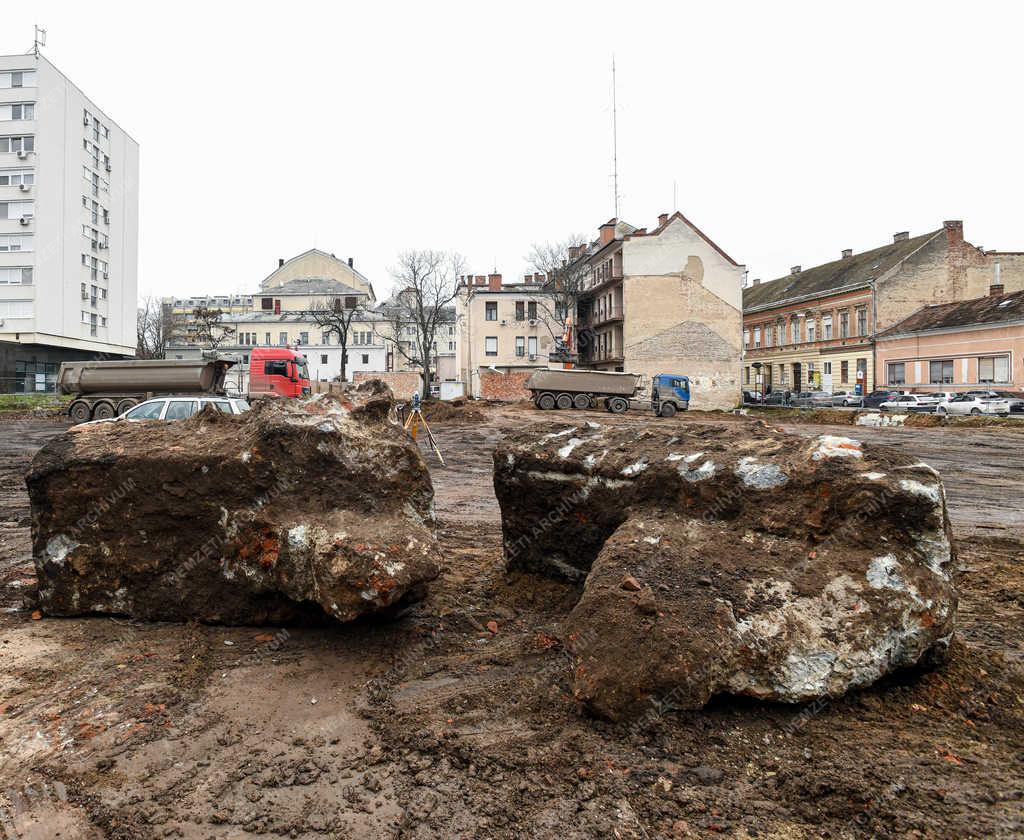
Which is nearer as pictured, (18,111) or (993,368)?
(993,368)

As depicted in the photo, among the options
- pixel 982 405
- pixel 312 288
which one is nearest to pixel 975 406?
pixel 982 405

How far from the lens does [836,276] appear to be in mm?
50500

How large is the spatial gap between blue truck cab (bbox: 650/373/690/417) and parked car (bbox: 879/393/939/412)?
35.1ft

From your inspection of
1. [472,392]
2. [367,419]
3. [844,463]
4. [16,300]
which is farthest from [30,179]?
[844,463]

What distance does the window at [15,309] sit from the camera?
4200 centimetres

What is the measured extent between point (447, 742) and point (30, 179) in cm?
5215

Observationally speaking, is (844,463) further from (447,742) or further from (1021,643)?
(447,742)

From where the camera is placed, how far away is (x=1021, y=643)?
4160 millimetres

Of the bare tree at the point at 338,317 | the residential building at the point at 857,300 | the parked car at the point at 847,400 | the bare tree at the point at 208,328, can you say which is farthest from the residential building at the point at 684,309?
the bare tree at the point at 208,328

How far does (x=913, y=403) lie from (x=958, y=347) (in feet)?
25.4

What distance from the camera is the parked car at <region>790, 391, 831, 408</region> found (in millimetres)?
41912

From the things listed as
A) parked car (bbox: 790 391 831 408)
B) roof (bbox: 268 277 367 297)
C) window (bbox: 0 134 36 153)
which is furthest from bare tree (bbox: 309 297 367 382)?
parked car (bbox: 790 391 831 408)

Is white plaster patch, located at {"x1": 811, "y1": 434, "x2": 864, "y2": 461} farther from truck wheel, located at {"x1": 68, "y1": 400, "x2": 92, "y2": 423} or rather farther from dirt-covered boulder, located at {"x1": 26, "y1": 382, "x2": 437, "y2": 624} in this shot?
truck wheel, located at {"x1": 68, "y1": 400, "x2": 92, "y2": 423}

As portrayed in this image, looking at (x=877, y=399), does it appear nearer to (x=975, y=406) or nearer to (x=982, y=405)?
(x=975, y=406)
